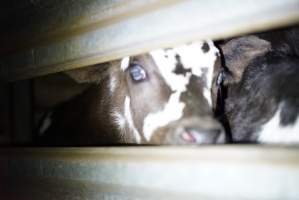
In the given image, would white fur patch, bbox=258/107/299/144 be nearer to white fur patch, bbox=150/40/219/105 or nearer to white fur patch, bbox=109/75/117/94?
white fur patch, bbox=150/40/219/105

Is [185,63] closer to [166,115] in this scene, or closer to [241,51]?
[166,115]

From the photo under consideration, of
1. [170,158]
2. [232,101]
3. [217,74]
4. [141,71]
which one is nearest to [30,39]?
[141,71]

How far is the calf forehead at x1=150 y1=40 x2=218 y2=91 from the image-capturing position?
1283 millimetres

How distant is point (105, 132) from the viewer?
187 centimetres

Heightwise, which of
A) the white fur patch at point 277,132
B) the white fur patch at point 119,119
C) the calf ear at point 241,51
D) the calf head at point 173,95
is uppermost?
the calf ear at point 241,51

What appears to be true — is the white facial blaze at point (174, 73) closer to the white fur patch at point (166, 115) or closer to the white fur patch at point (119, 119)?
the white fur patch at point (166, 115)

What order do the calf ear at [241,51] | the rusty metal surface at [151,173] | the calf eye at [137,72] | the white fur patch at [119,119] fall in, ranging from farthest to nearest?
the white fur patch at [119,119] → the calf ear at [241,51] → the calf eye at [137,72] → the rusty metal surface at [151,173]

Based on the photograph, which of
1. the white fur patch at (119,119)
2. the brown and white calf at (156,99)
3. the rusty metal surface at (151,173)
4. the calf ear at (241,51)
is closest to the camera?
the rusty metal surface at (151,173)

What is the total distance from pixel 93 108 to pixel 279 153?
1.49m

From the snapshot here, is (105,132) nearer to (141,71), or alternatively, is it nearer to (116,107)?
(116,107)

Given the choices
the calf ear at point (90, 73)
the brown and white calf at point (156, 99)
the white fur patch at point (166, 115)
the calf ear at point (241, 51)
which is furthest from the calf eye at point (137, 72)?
the calf ear at point (241, 51)

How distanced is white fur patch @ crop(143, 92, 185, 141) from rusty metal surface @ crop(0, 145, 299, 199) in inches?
14.5

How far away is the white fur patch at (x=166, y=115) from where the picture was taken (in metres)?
1.19

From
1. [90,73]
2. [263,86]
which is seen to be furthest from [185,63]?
[90,73]
